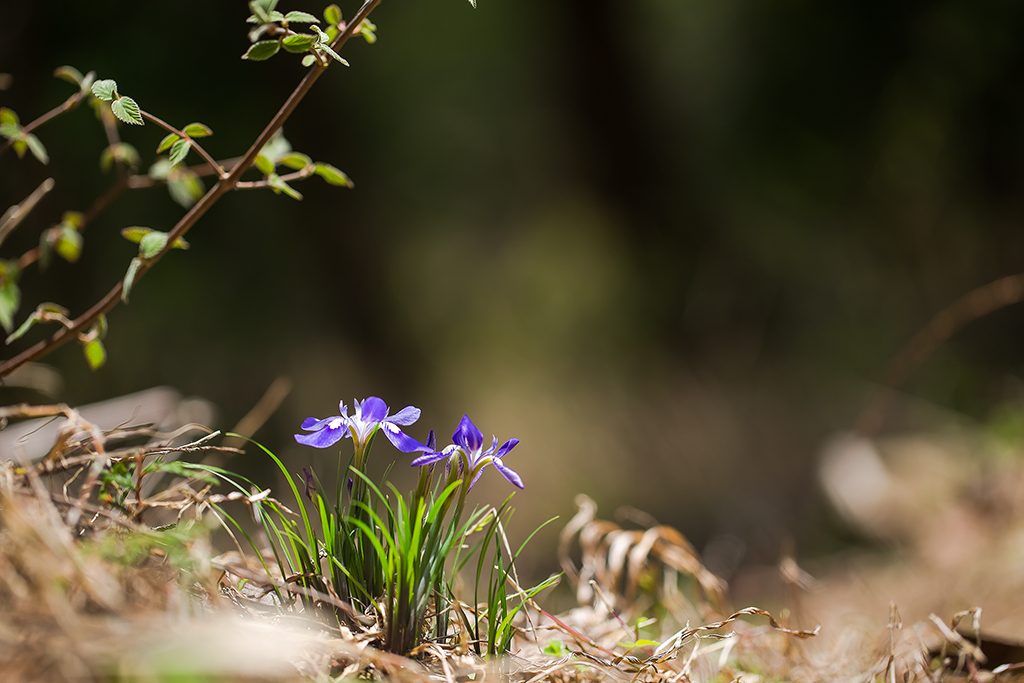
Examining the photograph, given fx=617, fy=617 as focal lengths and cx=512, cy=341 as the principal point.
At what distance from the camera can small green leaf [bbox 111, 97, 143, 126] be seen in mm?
539

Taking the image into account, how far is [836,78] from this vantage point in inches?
128

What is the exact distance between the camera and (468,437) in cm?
53

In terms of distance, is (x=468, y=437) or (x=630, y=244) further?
(x=630, y=244)

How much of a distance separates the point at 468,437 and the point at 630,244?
3.40 meters

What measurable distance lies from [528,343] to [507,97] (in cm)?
153

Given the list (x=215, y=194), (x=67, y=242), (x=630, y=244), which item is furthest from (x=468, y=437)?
(x=630, y=244)

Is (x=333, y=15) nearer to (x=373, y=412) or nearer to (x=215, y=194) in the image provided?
(x=215, y=194)

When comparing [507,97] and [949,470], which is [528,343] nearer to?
[507,97]

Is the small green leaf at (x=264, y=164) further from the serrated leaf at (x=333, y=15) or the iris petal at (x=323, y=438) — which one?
the iris petal at (x=323, y=438)

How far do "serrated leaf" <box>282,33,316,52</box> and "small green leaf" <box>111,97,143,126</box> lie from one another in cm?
14

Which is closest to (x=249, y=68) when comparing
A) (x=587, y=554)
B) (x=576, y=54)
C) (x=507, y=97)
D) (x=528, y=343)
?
(x=507, y=97)

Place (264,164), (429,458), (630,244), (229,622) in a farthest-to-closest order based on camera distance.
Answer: (630,244)
(264,164)
(429,458)
(229,622)

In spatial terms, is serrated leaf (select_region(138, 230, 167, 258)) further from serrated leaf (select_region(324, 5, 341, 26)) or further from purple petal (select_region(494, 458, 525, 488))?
purple petal (select_region(494, 458, 525, 488))

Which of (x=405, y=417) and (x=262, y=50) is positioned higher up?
(x=262, y=50)
